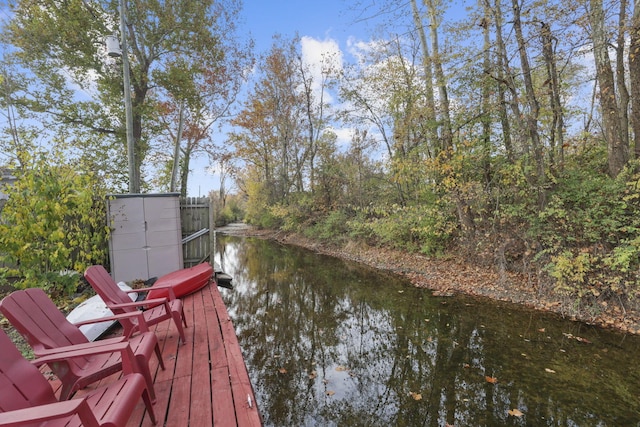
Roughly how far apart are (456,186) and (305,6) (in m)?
6.56

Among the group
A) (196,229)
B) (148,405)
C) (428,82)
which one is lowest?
(148,405)

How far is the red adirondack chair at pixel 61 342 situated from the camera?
6.49ft

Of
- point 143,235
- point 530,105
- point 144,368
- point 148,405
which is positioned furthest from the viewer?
point 530,105

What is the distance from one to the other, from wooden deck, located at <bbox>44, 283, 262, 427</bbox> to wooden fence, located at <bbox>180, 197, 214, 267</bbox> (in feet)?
9.60

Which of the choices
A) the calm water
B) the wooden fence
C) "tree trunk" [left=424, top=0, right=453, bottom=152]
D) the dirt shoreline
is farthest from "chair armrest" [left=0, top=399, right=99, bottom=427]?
"tree trunk" [left=424, top=0, right=453, bottom=152]

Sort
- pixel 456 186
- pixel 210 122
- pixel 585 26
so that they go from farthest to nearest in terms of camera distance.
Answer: pixel 210 122
pixel 456 186
pixel 585 26

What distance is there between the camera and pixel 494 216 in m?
7.17

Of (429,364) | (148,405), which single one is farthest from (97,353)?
(429,364)

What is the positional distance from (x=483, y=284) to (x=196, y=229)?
668 centimetres

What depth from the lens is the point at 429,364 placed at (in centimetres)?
386

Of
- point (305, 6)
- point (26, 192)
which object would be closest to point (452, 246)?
point (305, 6)

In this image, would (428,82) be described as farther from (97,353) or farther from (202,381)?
(97,353)

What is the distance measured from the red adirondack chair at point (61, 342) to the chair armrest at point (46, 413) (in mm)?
630

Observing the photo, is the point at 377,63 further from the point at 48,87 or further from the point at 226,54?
the point at 48,87
